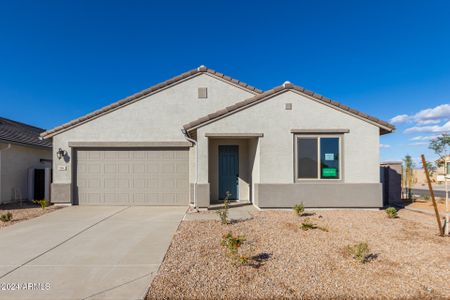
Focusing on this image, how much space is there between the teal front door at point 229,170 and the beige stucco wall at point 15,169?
361 inches

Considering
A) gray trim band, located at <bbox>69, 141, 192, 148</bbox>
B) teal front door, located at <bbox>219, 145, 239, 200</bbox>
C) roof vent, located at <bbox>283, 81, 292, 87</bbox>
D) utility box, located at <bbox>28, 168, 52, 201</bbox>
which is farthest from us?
utility box, located at <bbox>28, 168, 52, 201</bbox>

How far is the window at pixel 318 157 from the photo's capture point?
30.1ft

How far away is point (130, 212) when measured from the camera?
30.4ft

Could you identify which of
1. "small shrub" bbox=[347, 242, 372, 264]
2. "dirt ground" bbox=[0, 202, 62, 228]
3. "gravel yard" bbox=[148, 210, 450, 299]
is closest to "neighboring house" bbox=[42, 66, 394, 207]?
"dirt ground" bbox=[0, 202, 62, 228]

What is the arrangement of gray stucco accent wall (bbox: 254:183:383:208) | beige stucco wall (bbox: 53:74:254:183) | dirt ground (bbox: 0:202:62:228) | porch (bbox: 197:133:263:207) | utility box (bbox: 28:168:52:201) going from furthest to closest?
utility box (bbox: 28:168:52:201), porch (bbox: 197:133:263:207), beige stucco wall (bbox: 53:74:254:183), gray stucco accent wall (bbox: 254:183:383:208), dirt ground (bbox: 0:202:62:228)

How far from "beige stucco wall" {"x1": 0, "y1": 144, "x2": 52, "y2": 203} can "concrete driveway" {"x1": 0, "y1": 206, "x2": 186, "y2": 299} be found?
448 cm

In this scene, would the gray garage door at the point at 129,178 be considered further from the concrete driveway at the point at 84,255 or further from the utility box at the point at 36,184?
the utility box at the point at 36,184

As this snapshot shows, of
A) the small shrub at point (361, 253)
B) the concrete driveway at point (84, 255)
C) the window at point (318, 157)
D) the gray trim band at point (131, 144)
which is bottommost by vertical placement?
the concrete driveway at point (84, 255)

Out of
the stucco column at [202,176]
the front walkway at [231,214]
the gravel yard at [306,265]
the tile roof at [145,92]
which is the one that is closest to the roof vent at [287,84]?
the tile roof at [145,92]

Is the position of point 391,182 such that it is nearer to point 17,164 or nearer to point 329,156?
point 329,156

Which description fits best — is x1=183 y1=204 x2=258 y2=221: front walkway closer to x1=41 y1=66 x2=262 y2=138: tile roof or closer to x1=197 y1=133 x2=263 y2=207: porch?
x1=197 y1=133 x2=263 y2=207: porch

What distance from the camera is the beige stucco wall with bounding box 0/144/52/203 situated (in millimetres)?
10867

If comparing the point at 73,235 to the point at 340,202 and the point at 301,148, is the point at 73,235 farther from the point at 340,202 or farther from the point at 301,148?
the point at 340,202

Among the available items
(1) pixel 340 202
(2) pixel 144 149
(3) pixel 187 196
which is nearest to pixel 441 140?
(1) pixel 340 202
